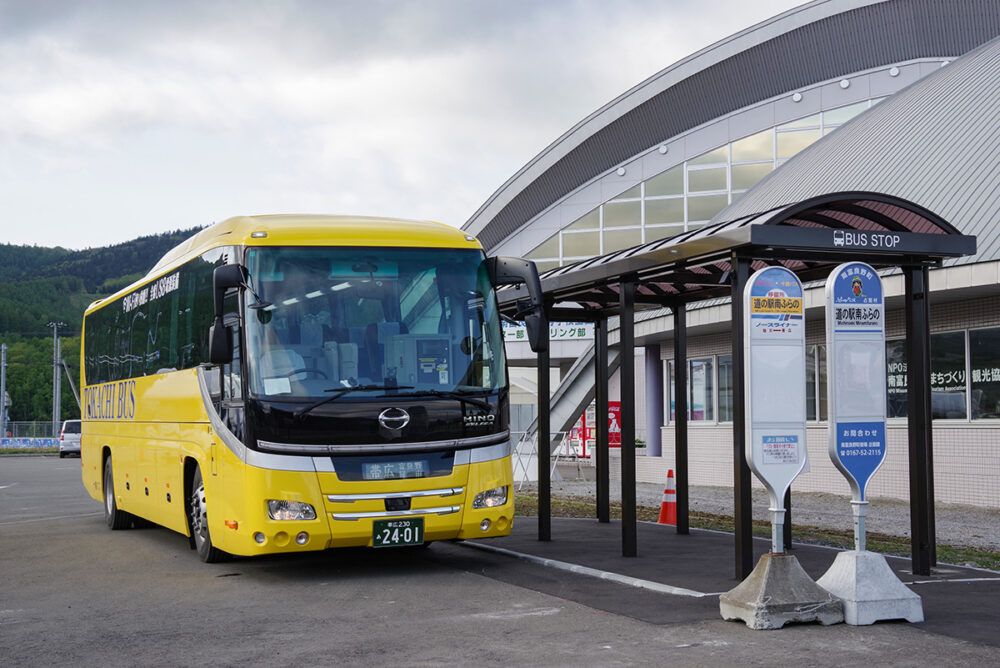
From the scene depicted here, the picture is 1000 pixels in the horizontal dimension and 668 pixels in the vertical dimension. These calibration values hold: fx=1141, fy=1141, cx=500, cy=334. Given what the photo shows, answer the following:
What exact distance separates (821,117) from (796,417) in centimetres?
3349

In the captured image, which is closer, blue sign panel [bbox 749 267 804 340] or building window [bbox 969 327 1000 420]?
blue sign panel [bbox 749 267 804 340]

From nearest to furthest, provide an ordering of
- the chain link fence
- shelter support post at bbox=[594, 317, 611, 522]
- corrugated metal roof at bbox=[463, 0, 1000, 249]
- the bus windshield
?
the bus windshield
shelter support post at bbox=[594, 317, 611, 522]
corrugated metal roof at bbox=[463, 0, 1000, 249]
the chain link fence

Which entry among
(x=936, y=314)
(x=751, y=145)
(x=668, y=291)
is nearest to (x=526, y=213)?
(x=751, y=145)

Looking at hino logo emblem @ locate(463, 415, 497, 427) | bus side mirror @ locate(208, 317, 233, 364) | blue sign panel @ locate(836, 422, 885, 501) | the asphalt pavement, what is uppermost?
bus side mirror @ locate(208, 317, 233, 364)

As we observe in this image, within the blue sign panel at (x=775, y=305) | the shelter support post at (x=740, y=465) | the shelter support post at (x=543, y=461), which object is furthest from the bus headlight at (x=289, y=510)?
the blue sign panel at (x=775, y=305)

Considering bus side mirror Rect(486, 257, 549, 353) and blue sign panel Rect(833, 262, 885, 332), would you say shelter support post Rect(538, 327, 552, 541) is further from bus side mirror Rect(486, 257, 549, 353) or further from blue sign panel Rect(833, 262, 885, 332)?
blue sign panel Rect(833, 262, 885, 332)

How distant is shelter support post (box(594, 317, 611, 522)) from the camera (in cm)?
1447

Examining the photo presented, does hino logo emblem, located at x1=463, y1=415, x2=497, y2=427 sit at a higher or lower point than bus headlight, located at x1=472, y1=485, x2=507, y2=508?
higher

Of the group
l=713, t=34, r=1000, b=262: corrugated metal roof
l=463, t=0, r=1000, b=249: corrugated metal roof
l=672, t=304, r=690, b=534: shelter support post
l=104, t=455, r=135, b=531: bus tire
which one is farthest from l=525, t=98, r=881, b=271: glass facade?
l=104, t=455, r=135, b=531: bus tire

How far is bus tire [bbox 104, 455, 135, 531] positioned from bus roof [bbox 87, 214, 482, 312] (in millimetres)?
5860

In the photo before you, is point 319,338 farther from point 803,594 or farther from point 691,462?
point 691,462

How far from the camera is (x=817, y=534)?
14.3m

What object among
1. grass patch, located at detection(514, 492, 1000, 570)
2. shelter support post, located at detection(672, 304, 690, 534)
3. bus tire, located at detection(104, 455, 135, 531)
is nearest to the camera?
grass patch, located at detection(514, 492, 1000, 570)

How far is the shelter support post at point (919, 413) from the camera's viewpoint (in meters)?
10.2
